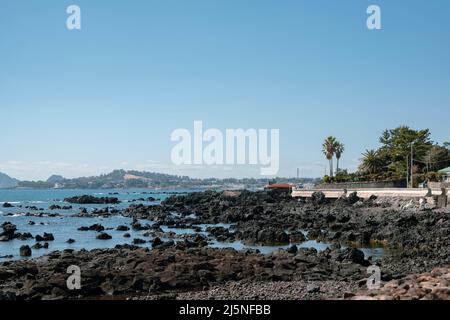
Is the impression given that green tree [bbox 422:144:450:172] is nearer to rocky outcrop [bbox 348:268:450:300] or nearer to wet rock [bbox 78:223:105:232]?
wet rock [bbox 78:223:105:232]

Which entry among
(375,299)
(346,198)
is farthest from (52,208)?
(375,299)

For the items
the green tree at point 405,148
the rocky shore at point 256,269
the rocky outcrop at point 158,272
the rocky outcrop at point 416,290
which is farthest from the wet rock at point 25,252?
the green tree at point 405,148

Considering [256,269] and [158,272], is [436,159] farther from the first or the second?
[158,272]

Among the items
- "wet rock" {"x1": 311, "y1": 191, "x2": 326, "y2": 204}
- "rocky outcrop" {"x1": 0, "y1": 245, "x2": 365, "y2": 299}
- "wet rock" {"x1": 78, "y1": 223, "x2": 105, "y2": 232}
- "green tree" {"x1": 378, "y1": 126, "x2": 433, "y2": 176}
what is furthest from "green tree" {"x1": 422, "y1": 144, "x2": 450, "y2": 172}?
"rocky outcrop" {"x1": 0, "y1": 245, "x2": 365, "y2": 299}

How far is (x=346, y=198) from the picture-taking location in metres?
75.4

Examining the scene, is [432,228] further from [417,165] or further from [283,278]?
[417,165]

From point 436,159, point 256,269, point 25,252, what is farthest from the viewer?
point 436,159

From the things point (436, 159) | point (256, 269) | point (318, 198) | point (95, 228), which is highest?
point (436, 159)

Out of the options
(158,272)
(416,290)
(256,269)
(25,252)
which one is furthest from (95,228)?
(416,290)

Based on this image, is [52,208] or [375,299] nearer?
[375,299]

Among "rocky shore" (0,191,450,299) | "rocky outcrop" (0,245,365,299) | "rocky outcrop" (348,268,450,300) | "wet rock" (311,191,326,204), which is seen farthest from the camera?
"wet rock" (311,191,326,204)

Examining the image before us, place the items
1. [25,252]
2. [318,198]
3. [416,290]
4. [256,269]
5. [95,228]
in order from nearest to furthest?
[416,290] → [256,269] → [25,252] → [95,228] → [318,198]

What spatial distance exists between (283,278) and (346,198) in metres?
50.8

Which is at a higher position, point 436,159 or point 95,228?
point 436,159
